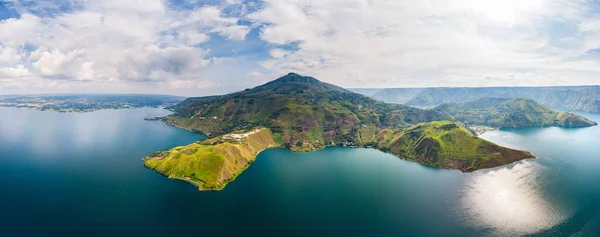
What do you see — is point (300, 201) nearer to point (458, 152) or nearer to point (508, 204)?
point (508, 204)

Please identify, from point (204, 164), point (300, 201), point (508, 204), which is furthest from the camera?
point (204, 164)

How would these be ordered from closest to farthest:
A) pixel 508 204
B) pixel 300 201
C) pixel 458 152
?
1. pixel 300 201
2. pixel 508 204
3. pixel 458 152

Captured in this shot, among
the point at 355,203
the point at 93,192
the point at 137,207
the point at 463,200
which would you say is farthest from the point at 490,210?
the point at 93,192

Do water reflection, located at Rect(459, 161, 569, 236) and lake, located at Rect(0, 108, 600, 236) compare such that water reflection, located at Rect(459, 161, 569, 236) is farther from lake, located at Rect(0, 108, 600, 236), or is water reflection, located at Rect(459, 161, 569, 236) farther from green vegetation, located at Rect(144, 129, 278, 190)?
green vegetation, located at Rect(144, 129, 278, 190)

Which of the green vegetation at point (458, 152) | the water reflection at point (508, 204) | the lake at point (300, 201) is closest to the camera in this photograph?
the lake at point (300, 201)

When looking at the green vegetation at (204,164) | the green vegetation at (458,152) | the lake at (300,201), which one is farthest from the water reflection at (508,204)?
the green vegetation at (204,164)

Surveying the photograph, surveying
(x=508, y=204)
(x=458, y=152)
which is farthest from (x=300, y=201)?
(x=458, y=152)

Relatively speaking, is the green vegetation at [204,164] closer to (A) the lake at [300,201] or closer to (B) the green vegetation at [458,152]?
(A) the lake at [300,201]
